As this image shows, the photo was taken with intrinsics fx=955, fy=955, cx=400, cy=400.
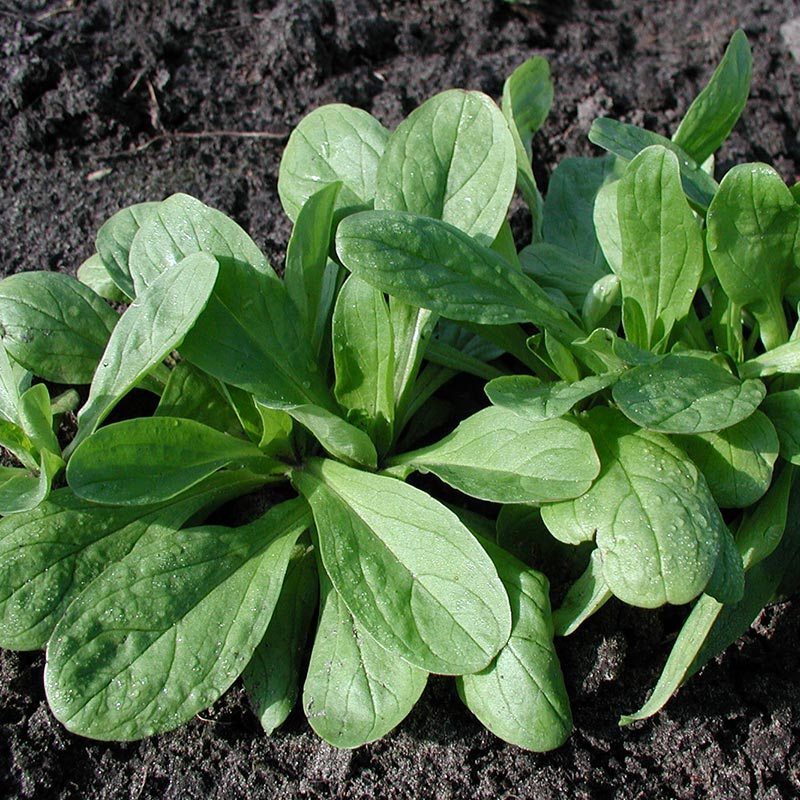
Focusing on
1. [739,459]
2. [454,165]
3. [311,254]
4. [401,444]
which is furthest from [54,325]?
[739,459]

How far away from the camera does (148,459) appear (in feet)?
5.79

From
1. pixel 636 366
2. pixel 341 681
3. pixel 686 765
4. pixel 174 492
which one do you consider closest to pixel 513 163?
pixel 636 366

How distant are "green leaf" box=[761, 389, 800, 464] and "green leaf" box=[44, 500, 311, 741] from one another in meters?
0.99

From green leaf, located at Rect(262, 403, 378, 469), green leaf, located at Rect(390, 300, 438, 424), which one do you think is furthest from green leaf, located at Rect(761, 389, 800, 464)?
green leaf, located at Rect(262, 403, 378, 469)

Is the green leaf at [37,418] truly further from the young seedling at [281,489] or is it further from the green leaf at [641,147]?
the green leaf at [641,147]

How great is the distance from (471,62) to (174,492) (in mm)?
1867

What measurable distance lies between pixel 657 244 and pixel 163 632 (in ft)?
3.98

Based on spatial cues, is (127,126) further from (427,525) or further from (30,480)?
(427,525)

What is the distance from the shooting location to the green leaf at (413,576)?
66.3 inches

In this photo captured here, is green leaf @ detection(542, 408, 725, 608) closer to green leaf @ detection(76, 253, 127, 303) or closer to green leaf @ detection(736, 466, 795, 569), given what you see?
green leaf @ detection(736, 466, 795, 569)

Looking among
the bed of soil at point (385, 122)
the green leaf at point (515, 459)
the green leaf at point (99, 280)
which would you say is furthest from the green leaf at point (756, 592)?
the green leaf at point (99, 280)

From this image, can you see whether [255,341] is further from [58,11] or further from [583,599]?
[58,11]

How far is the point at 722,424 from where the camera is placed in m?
1.71

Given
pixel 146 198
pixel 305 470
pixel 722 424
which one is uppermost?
pixel 146 198
